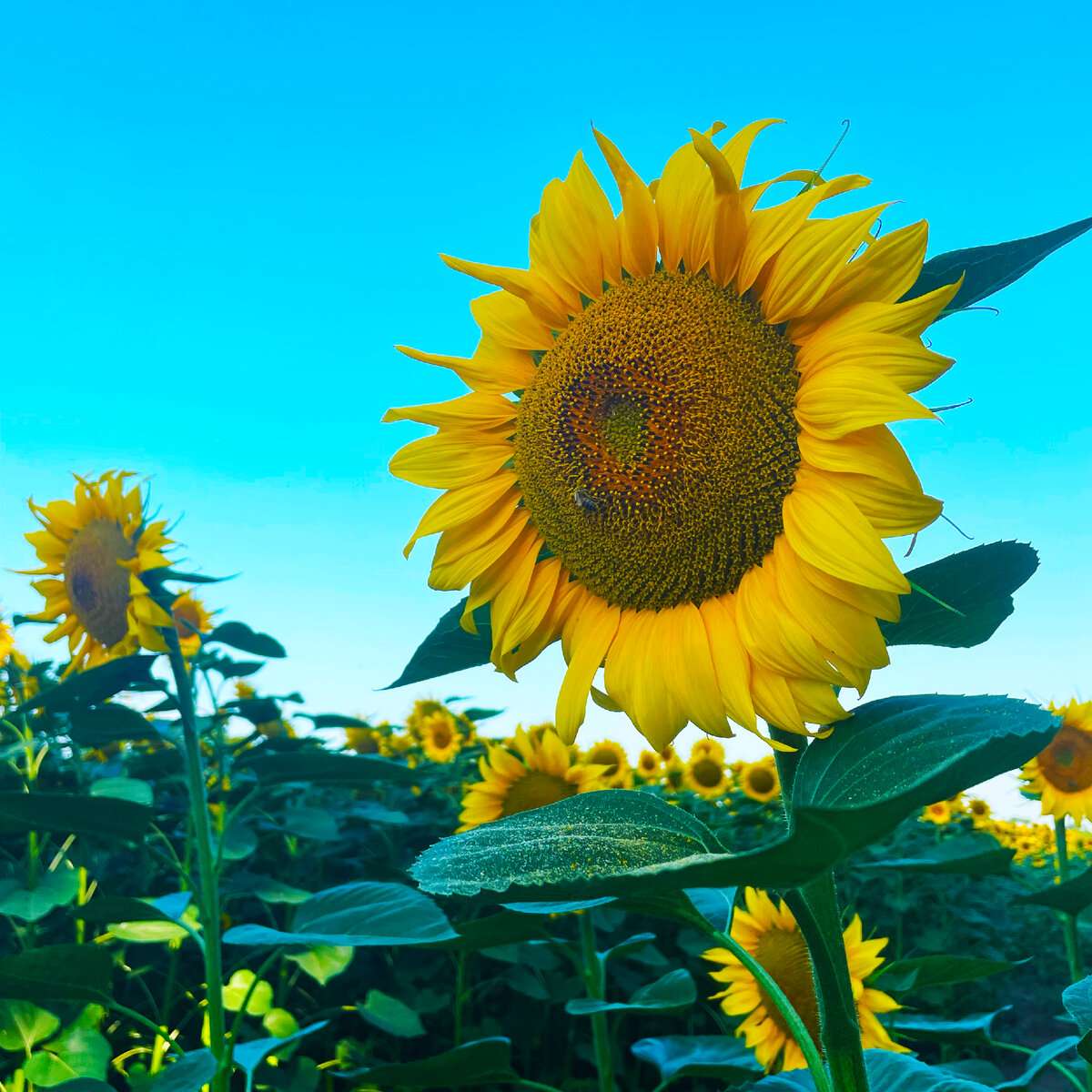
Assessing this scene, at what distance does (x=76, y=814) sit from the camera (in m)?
2.18

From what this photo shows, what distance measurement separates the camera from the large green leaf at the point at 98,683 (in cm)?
242

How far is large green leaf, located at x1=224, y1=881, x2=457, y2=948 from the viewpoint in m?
1.72

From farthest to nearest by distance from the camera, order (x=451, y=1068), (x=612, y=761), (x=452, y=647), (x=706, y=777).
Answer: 1. (x=706, y=777)
2. (x=612, y=761)
3. (x=451, y=1068)
4. (x=452, y=647)

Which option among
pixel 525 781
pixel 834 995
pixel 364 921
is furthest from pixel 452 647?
pixel 525 781

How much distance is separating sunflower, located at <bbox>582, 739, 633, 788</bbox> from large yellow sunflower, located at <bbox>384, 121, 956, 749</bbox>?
2209 millimetres

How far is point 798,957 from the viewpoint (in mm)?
2350

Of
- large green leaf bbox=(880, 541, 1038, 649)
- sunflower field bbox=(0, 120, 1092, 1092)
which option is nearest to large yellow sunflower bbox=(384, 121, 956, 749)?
sunflower field bbox=(0, 120, 1092, 1092)

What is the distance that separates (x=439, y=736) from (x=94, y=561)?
8.36 feet

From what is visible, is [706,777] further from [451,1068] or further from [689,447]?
[689,447]

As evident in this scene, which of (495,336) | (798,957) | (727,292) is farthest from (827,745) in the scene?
(798,957)

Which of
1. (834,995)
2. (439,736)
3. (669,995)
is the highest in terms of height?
(439,736)

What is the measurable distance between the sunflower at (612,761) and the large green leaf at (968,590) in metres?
2.32

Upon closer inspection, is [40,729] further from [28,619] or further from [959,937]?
[959,937]

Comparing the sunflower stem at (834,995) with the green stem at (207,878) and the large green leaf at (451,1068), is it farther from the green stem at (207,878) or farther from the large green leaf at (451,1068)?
the green stem at (207,878)
